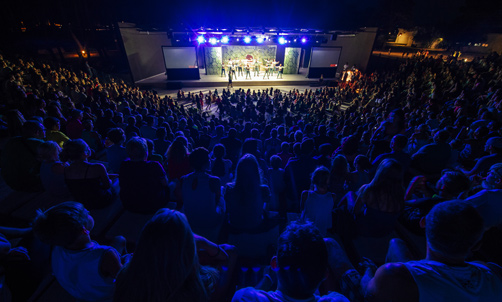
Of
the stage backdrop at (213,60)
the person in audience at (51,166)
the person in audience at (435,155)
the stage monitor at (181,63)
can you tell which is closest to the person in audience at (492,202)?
the person in audience at (435,155)

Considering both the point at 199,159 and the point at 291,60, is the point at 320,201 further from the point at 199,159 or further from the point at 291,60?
the point at 291,60

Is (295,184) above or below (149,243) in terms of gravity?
below

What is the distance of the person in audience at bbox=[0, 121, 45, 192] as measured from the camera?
290 cm

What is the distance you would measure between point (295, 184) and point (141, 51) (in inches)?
785

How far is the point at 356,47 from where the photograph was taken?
22.3m

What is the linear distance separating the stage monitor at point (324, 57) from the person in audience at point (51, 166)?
21491 mm

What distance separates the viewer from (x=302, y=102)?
464 inches

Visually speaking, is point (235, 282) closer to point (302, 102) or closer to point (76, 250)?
point (76, 250)

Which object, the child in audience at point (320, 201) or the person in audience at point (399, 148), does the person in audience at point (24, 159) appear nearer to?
the child in audience at point (320, 201)

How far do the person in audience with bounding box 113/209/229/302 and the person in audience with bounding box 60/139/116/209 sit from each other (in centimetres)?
195

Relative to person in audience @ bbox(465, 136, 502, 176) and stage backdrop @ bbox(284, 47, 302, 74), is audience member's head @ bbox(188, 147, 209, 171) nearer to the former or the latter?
person in audience @ bbox(465, 136, 502, 176)

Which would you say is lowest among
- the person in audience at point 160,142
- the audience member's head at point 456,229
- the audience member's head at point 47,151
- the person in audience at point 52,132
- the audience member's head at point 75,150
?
the person in audience at point 160,142

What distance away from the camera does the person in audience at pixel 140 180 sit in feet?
8.33

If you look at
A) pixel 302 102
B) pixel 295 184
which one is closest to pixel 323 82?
pixel 302 102
